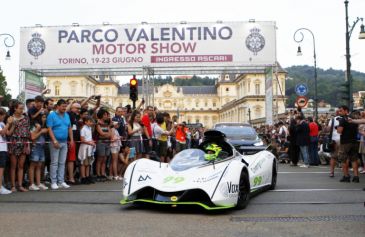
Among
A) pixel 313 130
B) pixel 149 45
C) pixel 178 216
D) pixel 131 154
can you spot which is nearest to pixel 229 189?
pixel 178 216

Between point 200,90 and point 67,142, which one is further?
point 200,90

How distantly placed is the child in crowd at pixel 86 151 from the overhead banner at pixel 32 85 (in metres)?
14.9

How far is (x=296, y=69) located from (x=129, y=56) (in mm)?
103330

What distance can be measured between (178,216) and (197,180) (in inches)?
25.5

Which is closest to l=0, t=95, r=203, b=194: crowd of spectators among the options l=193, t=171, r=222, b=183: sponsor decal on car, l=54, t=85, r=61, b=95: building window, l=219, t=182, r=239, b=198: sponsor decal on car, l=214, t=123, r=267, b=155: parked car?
l=193, t=171, r=222, b=183: sponsor decal on car

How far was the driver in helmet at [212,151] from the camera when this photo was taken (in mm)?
8840

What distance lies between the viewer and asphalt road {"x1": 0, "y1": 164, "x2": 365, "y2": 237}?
6.49 metres

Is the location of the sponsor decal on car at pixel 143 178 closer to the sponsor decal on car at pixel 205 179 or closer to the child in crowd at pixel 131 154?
the sponsor decal on car at pixel 205 179

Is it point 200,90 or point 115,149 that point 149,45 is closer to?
point 115,149

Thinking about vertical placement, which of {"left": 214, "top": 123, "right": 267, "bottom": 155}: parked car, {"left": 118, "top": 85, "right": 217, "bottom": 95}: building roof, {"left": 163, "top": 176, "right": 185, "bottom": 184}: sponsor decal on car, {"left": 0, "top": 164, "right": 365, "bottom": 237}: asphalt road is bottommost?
{"left": 0, "top": 164, "right": 365, "bottom": 237}: asphalt road

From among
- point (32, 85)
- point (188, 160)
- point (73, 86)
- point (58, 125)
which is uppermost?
point (73, 86)

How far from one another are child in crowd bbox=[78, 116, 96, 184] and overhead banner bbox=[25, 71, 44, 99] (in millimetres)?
14888

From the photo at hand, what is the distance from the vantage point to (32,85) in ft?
89.5

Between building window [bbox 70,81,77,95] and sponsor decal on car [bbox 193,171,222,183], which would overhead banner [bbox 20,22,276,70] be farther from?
building window [bbox 70,81,77,95]
